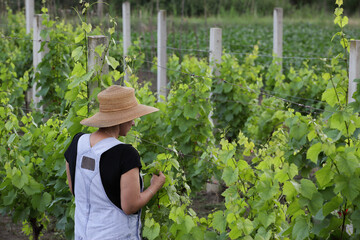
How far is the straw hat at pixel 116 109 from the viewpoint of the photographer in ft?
10.4

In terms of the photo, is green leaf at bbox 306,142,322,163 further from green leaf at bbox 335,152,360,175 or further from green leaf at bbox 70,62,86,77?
green leaf at bbox 70,62,86,77

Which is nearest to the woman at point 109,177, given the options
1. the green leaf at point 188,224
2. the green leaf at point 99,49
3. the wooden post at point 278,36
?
the green leaf at point 188,224

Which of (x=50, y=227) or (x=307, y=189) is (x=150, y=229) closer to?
(x=307, y=189)

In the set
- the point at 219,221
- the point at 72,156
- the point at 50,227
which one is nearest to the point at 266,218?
the point at 219,221

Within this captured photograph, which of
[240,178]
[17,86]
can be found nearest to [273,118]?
[17,86]

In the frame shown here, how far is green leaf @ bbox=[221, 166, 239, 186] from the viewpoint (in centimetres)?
315

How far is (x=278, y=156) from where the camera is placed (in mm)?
3230

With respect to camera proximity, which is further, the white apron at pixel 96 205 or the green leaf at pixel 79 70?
the green leaf at pixel 79 70

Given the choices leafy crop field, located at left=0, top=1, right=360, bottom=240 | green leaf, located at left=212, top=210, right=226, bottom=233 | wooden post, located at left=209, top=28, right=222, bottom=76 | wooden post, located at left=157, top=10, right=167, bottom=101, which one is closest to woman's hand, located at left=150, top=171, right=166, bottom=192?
leafy crop field, located at left=0, top=1, right=360, bottom=240

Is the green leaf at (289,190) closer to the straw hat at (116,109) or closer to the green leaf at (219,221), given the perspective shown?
the green leaf at (219,221)

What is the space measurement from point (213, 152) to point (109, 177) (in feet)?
3.62

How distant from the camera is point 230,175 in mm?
3195

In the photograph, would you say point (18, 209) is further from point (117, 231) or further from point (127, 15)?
point (127, 15)

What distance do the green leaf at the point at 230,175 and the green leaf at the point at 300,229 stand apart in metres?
0.45
